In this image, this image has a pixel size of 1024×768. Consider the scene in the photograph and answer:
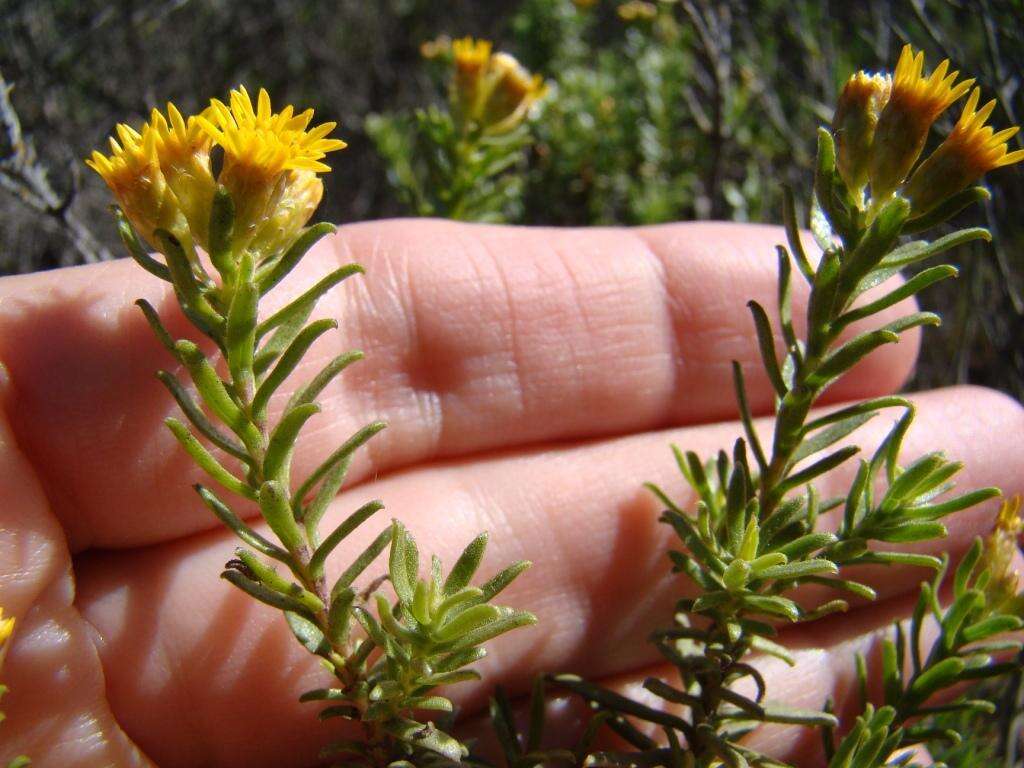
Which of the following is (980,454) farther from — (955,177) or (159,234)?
(159,234)

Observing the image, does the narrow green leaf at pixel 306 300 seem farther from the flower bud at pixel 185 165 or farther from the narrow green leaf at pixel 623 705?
the narrow green leaf at pixel 623 705

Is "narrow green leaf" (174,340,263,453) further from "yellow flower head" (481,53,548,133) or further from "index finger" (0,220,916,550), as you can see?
"yellow flower head" (481,53,548,133)

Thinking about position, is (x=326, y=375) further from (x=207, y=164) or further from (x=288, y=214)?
(x=207, y=164)

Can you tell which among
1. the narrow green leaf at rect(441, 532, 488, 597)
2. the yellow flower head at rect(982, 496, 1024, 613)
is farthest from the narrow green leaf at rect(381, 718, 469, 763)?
the yellow flower head at rect(982, 496, 1024, 613)

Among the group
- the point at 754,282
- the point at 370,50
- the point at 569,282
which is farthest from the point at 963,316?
the point at 370,50

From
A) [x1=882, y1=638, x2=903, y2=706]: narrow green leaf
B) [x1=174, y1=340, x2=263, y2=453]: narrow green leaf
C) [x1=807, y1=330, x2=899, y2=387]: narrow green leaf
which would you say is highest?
[x1=807, y1=330, x2=899, y2=387]: narrow green leaf

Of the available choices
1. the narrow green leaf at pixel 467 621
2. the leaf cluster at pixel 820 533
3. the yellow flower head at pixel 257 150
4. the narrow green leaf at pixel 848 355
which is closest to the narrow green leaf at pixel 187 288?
the yellow flower head at pixel 257 150
